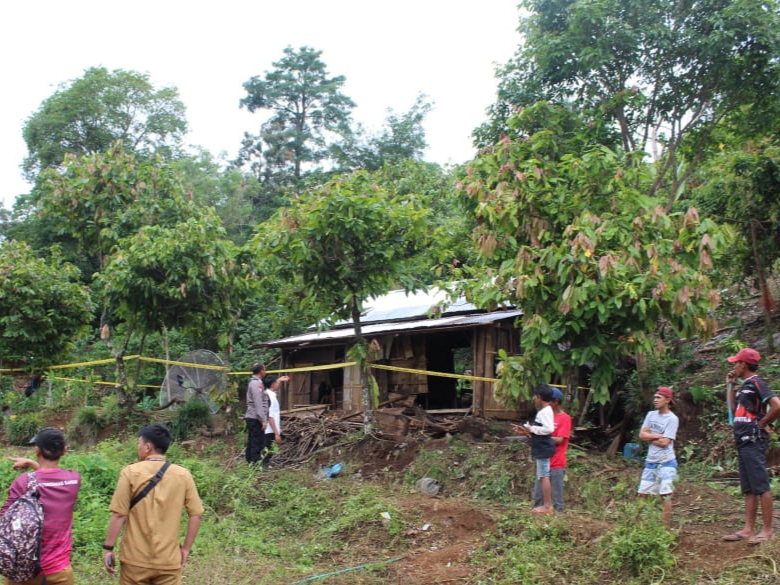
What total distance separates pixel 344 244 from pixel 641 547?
6028 mm

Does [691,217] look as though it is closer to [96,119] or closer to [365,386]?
[365,386]

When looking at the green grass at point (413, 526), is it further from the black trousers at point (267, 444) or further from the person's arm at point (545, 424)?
the person's arm at point (545, 424)

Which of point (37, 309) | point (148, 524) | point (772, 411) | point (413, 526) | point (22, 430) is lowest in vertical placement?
point (22, 430)

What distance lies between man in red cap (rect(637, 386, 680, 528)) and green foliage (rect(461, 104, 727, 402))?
1445mm

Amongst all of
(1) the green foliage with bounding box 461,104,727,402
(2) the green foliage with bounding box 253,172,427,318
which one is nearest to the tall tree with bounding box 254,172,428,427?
(2) the green foliage with bounding box 253,172,427,318

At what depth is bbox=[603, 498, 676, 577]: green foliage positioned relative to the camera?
554cm

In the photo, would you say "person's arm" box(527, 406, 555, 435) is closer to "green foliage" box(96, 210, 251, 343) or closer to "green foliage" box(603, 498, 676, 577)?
"green foliage" box(603, 498, 676, 577)

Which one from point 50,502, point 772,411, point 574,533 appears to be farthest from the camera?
point 574,533

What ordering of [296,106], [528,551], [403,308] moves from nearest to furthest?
[528,551], [403,308], [296,106]

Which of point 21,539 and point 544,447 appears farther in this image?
point 544,447

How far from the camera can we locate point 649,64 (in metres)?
10.8

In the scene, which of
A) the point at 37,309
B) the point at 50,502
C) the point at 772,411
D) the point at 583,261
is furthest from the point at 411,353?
the point at 50,502

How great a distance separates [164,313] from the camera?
13.4m

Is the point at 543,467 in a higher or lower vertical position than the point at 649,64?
lower
